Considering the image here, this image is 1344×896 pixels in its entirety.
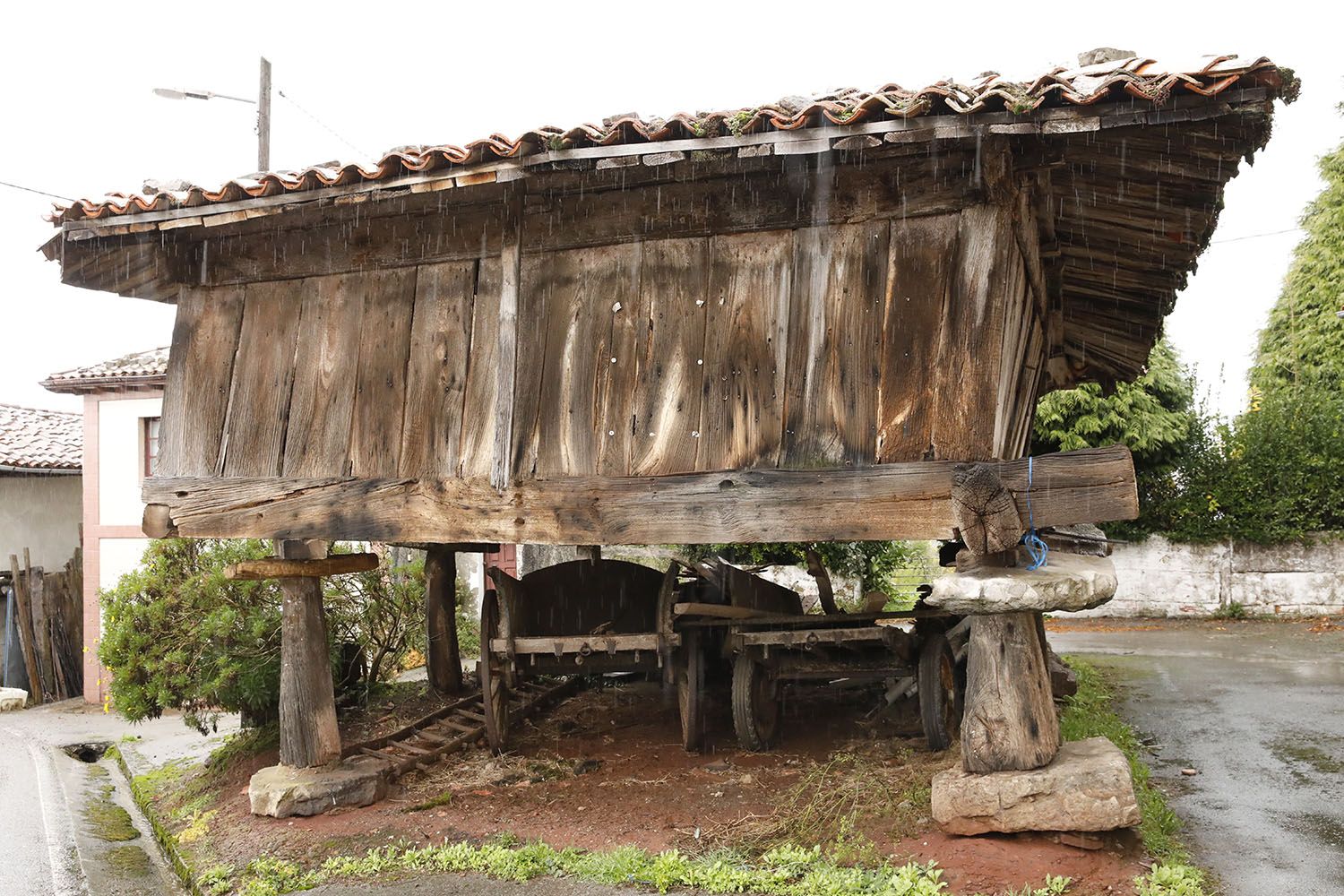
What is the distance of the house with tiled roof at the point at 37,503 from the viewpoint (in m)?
15.9

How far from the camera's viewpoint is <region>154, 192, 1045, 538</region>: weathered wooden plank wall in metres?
4.72

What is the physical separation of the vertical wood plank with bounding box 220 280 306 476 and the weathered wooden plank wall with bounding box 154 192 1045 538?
0.01 meters

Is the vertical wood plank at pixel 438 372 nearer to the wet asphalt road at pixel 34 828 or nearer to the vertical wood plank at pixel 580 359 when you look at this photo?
the vertical wood plank at pixel 580 359

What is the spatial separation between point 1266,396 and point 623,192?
15.8 meters

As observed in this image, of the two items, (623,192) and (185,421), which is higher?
(623,192)

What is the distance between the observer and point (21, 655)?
15445 millimetres

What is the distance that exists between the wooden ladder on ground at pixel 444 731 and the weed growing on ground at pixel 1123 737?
4.23 metres

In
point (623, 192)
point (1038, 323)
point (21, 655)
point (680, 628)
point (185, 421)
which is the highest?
point (623, 192)

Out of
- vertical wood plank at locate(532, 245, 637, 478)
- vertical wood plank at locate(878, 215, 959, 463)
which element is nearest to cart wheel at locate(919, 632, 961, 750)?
vertical wood plank at locate(878, 215, 959, 463)

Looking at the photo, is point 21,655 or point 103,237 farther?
point 21,655

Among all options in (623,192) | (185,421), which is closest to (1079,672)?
(623,192)

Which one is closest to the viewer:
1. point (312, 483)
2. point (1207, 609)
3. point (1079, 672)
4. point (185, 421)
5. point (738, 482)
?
point (738, 482)

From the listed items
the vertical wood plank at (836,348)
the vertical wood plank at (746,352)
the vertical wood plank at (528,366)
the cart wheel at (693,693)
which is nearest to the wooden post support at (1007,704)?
the vertical wood plank at (836,348)

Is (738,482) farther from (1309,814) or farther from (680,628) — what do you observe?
(1309,814)
